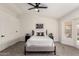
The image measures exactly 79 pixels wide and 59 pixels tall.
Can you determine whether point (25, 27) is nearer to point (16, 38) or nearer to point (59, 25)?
point (16, 38)

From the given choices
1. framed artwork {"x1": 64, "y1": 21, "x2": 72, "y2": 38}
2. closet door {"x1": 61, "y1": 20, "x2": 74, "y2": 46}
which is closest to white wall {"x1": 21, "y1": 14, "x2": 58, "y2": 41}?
closet door {"x1": 61, "y1": 20, "x2": 74, "y2": 46}

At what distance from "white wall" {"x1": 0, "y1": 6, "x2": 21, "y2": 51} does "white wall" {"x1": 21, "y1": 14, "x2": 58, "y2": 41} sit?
1.39 feet

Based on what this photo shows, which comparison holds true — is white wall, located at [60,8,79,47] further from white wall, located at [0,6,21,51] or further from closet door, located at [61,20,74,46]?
white wall, located at [0,6,21,51]

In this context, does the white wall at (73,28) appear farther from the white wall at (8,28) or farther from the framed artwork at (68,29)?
the white wall at (8,28)

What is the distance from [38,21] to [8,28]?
178 centimetres

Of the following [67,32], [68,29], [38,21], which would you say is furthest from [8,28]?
[67,32]

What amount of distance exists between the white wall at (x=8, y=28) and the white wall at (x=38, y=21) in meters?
0.42

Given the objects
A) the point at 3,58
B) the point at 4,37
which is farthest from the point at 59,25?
the point at 3,58

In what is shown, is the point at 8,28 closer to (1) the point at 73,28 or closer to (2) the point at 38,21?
(2) the point at 38,21

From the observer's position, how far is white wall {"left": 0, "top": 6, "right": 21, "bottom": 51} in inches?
156

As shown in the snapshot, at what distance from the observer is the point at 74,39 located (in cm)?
488

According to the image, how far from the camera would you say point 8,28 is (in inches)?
177

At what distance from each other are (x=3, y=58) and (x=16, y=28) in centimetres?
428

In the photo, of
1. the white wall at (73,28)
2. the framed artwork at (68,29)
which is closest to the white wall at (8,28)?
the white wall at (73,28)
